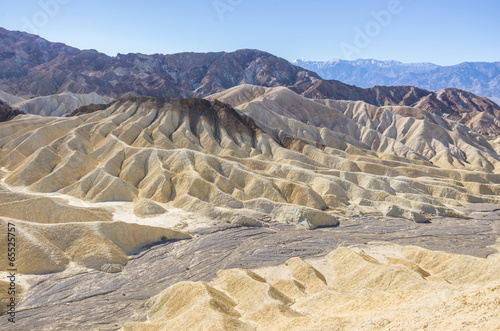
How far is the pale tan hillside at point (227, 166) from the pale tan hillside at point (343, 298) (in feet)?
65.1

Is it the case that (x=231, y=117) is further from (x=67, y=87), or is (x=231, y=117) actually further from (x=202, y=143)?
(x=67, y=87)

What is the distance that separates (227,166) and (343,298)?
51.4 m

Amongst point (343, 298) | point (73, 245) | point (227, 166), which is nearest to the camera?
point (343, 298)

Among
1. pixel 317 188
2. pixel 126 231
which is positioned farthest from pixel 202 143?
pixel 126 231

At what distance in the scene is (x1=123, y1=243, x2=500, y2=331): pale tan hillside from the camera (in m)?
17.9

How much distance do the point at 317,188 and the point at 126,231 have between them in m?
43.6

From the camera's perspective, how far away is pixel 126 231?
1772 inches

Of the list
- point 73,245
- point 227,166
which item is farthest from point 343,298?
point 227,166

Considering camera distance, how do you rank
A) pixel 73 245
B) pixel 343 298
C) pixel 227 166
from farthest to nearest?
Result: pixel 227 166, pixel 73 245, pixel 343 298

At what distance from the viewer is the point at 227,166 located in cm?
7588

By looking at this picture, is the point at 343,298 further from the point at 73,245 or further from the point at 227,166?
the point at 227,166

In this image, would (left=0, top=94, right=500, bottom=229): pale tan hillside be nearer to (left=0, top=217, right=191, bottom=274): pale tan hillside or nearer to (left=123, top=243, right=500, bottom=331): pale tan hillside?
(left=0, top=217, right=191, bottom=274): pale tan hillside

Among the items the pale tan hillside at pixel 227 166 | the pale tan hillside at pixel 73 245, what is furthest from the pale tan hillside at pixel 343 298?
the pale tan hillside at pixel 227 166

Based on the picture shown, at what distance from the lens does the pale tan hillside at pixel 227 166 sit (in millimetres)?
64750
